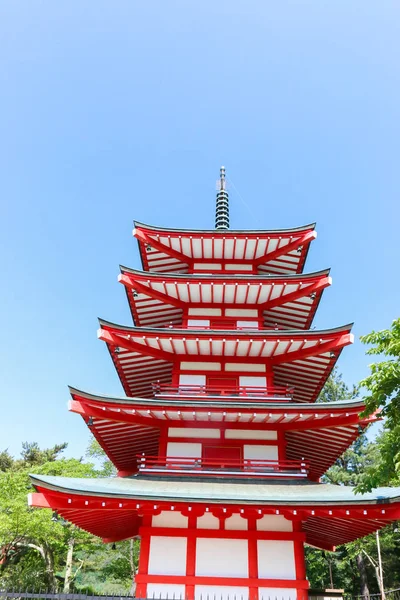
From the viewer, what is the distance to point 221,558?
12.0m

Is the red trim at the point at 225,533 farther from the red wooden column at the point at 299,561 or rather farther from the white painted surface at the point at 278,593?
the white painted surface at the point at 278,593

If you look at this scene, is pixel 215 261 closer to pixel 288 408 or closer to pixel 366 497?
pixel 288 408

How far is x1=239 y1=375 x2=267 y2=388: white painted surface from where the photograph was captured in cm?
1568

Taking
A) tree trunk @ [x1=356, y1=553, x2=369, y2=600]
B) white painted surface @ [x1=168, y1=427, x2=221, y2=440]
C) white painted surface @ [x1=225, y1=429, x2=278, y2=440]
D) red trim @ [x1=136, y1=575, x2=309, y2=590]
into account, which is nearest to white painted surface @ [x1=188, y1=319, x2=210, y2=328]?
white painted surface @ [x1=168, y1=427, x2=221, y2=440]

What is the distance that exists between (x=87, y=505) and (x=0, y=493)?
21.4 metres

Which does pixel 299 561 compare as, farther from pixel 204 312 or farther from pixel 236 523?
pixel 204 312

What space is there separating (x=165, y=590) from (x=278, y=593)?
3143mm

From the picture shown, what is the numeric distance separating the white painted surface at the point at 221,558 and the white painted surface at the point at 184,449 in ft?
8.38

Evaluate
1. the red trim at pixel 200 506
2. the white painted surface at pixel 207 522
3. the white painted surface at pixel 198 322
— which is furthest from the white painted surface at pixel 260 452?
the white painted surface at pixel 198 322

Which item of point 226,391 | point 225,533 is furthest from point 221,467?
point 226,391

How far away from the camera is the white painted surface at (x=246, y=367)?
15969mm

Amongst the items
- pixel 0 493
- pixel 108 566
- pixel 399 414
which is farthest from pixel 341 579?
pixel 399 414

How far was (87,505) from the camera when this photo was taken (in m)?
11.2

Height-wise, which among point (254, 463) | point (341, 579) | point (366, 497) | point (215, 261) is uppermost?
point (215, 261)
